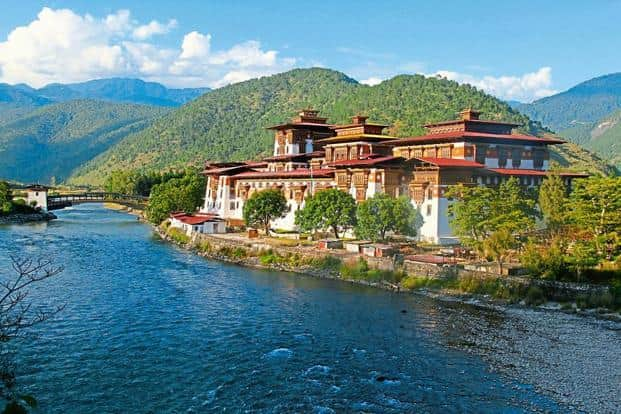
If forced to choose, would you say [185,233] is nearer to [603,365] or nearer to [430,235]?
[430,235]

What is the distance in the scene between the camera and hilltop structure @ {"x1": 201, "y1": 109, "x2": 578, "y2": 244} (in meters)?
58.5

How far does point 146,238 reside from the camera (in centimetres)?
7900

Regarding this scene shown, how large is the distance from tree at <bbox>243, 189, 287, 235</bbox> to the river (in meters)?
20.6

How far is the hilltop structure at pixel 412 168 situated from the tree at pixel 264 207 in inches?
137

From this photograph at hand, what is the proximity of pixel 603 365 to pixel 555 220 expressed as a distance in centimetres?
2834

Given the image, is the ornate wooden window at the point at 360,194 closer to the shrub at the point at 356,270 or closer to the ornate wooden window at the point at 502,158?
the ornate wooden window at the point at 502,158

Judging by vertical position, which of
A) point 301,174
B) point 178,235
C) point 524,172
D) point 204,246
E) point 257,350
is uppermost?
point 524,172

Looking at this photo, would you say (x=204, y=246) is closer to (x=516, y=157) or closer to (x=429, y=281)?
(x=429, y=281)

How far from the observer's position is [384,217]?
2267 inches

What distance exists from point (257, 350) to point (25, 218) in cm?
8502

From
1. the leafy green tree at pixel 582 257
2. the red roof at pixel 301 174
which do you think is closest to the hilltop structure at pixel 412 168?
the red roof at pixel 301 174

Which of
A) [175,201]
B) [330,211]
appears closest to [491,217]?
[330,211]

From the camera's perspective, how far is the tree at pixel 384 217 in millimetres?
57719

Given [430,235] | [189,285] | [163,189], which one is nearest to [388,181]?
[430,235]
